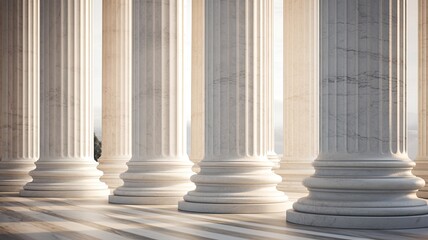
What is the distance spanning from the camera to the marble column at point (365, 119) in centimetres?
13925

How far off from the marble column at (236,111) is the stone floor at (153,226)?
703 centimetres

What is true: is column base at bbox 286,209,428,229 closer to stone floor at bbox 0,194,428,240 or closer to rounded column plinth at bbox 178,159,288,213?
stone floor at bbox 0,194,428,240

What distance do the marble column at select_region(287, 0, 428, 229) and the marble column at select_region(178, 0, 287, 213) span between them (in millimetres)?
31311

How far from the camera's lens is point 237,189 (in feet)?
570

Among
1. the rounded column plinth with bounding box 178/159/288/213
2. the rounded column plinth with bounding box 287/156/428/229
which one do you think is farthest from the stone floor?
the rounded column plinth with bounding box 178/159/288/213

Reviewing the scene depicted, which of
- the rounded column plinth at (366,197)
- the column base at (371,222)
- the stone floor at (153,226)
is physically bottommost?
the stone floor at (153,226)

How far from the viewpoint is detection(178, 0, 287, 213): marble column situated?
569 feet

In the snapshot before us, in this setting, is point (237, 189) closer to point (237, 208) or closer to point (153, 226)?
point (237, 208)

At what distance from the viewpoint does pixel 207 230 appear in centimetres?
13675

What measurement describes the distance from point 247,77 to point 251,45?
6952 millimetres

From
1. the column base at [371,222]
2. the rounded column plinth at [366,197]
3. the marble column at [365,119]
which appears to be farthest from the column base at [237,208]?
the column base at [371,222]

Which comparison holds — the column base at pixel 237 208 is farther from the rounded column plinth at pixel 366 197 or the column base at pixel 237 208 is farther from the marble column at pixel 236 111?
the rounded column plinth at pixel 366 197

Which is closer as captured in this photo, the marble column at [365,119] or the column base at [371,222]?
the column base at [371,222]

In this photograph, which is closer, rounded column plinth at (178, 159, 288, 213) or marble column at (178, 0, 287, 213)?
rounded column plinth at (178, 159, 288, 213)
